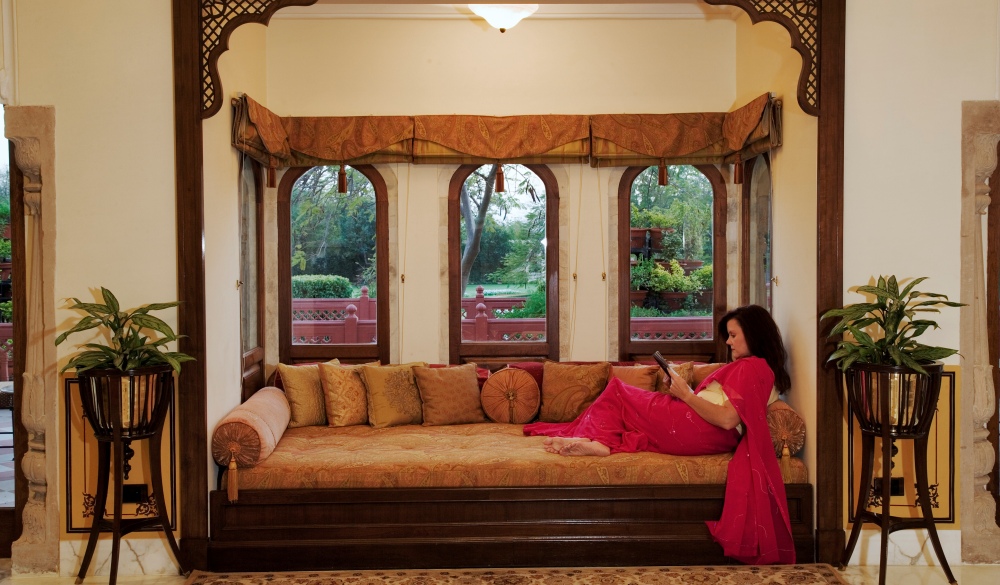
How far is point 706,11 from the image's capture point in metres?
6.32

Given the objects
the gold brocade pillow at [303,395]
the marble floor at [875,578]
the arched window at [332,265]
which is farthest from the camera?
the arched window at [332,265]

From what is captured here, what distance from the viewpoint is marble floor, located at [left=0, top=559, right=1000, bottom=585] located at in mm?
4406

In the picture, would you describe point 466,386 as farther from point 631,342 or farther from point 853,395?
point 853,395

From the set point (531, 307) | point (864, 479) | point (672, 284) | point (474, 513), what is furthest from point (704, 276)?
point (474, 513)

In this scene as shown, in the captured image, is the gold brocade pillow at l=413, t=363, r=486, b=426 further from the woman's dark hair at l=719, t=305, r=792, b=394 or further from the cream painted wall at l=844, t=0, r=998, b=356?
the cream painted wall at l=844, t=0, r=998, b=356

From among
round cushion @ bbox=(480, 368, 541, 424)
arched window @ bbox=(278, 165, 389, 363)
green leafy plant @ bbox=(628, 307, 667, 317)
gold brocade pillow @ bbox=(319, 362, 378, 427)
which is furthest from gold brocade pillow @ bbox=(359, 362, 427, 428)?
green leafy plant @ bbox=(628, 307, 667, 317)

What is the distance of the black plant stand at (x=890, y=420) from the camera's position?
4137 millimetres

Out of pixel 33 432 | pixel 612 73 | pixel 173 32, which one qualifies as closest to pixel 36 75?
pixel 173 32

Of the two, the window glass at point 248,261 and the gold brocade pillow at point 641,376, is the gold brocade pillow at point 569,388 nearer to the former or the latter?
the gold brocade pillow at point 641,376

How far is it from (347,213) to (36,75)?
251 cm

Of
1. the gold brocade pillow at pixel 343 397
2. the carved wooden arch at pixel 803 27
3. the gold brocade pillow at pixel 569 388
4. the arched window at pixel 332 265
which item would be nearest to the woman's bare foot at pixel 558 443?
the gold brocade pillow at pixel 569 388

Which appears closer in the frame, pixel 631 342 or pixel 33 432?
pixel 33 432

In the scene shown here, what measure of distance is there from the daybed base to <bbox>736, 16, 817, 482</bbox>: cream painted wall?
2.07 ft

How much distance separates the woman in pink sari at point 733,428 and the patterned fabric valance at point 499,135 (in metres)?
1.90
